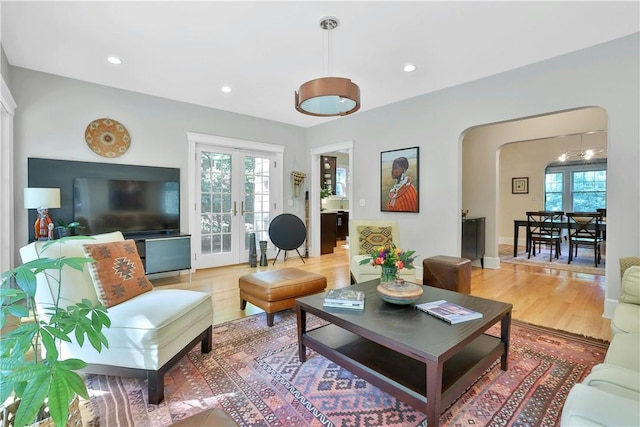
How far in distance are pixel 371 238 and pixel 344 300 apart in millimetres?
1964

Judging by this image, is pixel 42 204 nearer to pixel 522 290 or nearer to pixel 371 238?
pixel 371 238

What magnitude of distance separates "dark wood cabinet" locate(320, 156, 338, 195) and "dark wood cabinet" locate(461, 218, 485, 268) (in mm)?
4042

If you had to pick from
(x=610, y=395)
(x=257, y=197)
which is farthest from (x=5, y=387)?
(x=257, y=197)

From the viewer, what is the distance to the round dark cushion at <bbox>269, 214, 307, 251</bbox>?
17.1ft

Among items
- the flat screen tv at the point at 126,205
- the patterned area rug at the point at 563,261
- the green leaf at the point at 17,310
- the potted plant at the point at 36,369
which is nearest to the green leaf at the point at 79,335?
the potted plant at the point at 36,369

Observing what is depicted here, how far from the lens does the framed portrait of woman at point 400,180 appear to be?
14.3 ft

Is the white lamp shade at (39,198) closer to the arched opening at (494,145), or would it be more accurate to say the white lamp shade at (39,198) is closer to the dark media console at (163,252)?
the dark media console at (163,252)

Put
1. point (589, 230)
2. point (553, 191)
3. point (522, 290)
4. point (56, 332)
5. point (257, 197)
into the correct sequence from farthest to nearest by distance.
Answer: point (553, 191)
point (257, 197)
point (589, 230)
point (522, 290)
point (56, 332)

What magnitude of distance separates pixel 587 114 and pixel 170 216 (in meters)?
6.27

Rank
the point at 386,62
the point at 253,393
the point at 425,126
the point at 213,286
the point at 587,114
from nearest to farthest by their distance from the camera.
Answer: the point at 253,393 < the point at 386,62 < the point at 213,286 < the point at 425,126 < the point at 587,114

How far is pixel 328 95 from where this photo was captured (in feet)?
7.18

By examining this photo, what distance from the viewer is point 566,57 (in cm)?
307

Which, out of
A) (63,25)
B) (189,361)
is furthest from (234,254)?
(63,25)

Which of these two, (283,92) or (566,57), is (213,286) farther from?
(566,57)
